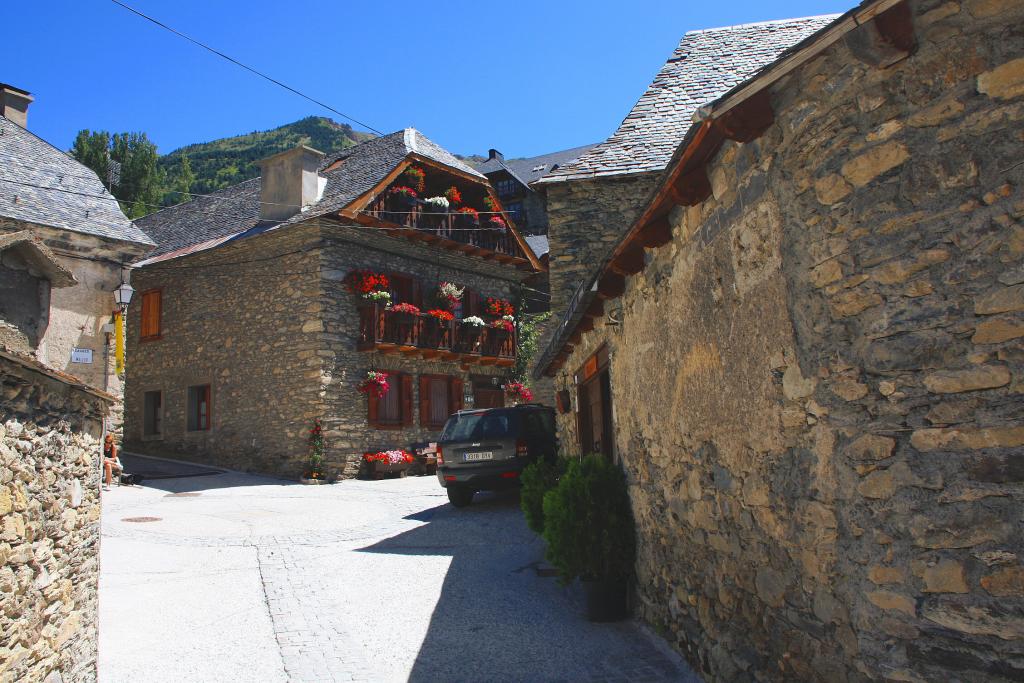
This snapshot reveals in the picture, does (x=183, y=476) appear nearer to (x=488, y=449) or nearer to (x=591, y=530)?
(x=488, y=449)

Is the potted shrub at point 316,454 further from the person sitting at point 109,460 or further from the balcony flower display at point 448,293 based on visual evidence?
the balcony flower display at point 448,293

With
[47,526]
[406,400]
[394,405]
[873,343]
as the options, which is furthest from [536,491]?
[406,400]

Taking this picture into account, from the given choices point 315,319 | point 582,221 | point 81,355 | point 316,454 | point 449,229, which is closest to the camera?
point 582,221

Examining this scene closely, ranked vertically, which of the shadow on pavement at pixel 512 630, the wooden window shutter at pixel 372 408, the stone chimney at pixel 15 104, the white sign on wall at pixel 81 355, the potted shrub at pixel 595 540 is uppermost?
the stone chimney at pixel 15 104

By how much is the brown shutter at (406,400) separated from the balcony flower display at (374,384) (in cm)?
101

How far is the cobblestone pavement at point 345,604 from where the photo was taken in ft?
16.2

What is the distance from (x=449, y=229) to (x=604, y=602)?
14.7 m

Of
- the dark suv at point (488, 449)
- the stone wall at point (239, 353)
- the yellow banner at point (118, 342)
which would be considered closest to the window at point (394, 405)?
the stone wall at point (239, 353)

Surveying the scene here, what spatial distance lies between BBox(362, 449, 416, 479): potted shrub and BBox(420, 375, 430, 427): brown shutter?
1.53 metres

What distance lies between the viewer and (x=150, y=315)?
19875 millimetres

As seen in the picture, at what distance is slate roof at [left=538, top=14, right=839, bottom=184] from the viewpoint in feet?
30.9

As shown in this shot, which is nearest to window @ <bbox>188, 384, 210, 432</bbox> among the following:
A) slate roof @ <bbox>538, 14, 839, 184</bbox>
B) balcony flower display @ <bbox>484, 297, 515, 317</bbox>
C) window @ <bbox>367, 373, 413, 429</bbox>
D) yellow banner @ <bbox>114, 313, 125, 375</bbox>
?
window @ <bbox>367, 373, 413, 429</bbox>


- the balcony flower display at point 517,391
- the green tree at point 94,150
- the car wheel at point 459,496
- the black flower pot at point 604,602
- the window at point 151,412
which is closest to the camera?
the black flower pot at point 604,602

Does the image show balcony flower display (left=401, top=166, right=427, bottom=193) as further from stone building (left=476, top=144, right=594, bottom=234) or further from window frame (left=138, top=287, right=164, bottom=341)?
stone building (left=476, top=144, right=594, bottom=234)
